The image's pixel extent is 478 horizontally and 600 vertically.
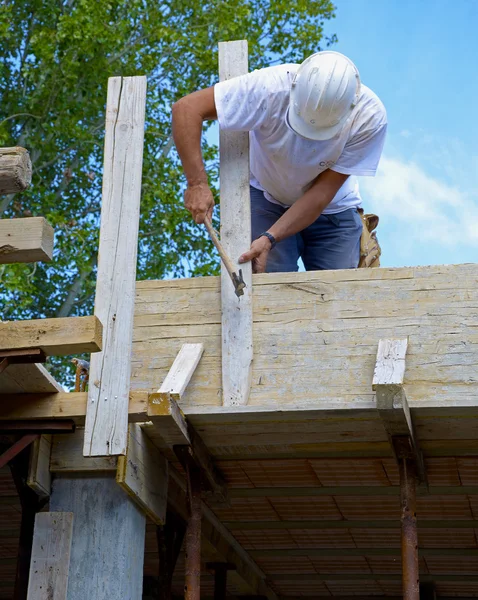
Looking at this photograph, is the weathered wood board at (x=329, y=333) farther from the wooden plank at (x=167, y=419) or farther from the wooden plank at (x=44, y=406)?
the wooden plank at (x=44, y=406)

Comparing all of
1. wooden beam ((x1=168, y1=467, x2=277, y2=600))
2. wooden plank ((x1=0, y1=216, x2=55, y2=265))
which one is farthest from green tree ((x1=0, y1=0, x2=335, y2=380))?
wooden plank ((x1=0, y1=216, x2=55, y2=265))

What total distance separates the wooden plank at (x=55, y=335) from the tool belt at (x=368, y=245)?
243cm

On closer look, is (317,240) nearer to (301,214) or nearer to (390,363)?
(301,214)

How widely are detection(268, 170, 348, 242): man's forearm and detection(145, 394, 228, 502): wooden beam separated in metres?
1.23

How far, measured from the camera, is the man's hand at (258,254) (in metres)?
5.93

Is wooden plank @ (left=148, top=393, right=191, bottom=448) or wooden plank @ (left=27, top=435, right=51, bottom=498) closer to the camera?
wooden plank @ (left=148, top=393, right=191, bottom=448)

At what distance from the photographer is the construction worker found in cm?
604

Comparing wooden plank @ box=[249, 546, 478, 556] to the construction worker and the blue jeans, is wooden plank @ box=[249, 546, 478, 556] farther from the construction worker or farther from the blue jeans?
the construction worker

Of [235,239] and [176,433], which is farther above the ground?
[235,239]

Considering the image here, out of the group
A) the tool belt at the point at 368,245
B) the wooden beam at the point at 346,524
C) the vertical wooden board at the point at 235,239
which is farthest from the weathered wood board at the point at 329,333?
the wooden beam at the point at 346,524

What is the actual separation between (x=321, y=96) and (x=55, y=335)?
2072mm

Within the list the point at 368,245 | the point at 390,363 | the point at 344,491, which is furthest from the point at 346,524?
the point at 390,363

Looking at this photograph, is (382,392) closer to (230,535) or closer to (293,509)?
(293,509)

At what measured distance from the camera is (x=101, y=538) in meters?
5.45
